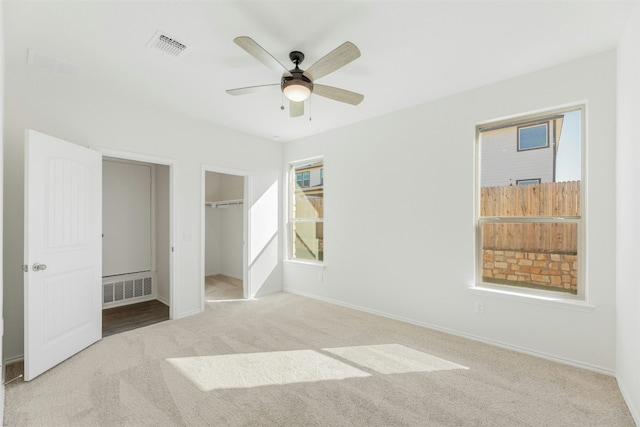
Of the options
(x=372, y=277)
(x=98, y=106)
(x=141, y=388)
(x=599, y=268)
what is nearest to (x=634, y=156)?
(x=599, y=268)

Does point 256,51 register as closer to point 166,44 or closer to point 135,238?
point 166,44

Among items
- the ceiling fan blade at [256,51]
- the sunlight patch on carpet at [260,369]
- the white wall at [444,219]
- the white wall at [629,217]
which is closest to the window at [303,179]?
the white wall at [444,219]

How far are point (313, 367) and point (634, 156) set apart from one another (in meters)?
2.97

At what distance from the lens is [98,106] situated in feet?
10.8

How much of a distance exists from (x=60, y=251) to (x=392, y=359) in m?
3.35

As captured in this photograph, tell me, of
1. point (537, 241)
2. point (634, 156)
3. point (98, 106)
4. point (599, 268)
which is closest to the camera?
point (634, 156)

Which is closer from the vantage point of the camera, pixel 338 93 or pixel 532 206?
pixel 338 93

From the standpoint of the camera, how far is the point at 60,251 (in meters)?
2.74

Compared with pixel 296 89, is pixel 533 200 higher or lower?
lower

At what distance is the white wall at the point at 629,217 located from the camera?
1952 mm

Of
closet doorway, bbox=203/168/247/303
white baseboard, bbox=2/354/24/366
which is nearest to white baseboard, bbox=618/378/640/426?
white baseboard, bbox=2/354/24/366

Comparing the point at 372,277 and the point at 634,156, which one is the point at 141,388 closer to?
the point at 372,277

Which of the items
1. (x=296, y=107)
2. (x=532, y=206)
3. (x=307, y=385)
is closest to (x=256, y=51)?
(x=296, y=107)

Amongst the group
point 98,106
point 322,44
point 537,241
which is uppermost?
point 322,44
